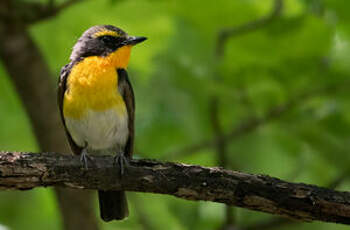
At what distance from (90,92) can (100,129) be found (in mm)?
415

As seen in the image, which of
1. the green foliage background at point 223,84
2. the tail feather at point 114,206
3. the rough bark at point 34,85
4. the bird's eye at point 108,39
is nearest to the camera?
the green foliage background at point 223,84

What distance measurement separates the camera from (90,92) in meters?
6.51

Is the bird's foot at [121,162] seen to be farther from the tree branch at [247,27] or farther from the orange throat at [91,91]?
the tree branch at [247,27]

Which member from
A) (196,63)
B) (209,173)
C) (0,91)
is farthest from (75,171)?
(0,91)

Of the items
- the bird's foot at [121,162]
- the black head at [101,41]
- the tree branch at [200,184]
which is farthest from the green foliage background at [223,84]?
the tree branch at [200,184]

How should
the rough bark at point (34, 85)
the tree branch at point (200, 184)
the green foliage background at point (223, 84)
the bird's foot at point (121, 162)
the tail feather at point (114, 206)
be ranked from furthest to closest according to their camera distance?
the rough bark at point (34, 85) → the tail feather at point (114, 206) → the green foliage background at point (223, 84) → the bird's foot at point (121, 162) → the tree branch at point (200, 184)

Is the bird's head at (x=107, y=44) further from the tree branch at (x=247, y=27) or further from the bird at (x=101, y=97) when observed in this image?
the tree branch at (x=247, y=27)

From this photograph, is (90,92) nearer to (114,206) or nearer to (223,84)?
(114,206)

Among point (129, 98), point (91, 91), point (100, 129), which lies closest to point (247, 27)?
point (129, 98)

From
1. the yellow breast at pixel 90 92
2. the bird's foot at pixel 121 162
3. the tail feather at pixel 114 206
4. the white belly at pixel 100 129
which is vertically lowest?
the bird's foot at pixel 121 162

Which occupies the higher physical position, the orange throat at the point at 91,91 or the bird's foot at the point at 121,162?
the orange throat at the point at 91,91

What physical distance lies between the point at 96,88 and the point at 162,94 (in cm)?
77

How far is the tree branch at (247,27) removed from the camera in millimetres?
6367

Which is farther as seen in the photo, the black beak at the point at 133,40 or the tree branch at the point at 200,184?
the black beak at the point at 133,40
